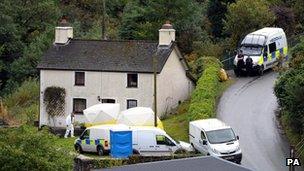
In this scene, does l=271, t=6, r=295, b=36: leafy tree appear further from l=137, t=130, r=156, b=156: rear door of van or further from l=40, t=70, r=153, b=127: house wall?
l=137, t=130, r=156, b=156: rear door of van

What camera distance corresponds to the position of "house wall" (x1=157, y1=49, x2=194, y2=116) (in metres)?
49.5

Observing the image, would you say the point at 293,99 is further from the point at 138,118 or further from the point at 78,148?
the point at 78,148

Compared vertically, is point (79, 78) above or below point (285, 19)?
below

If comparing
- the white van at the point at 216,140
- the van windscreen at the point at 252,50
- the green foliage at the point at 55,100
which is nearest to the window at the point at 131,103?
the green foliage at the point at 55,100

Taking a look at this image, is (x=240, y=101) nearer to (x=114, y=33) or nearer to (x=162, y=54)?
(x=162, y=54)

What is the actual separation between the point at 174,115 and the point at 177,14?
1582 centimetres

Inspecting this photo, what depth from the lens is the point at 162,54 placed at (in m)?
50.1

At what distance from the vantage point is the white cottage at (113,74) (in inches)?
1943

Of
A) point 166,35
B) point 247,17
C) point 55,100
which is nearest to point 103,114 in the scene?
point 55,100

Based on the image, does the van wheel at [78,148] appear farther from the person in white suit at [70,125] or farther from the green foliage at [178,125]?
the green foliage at [178,125]

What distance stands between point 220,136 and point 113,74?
14.0 metres

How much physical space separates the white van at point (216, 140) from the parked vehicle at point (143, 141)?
1.16m

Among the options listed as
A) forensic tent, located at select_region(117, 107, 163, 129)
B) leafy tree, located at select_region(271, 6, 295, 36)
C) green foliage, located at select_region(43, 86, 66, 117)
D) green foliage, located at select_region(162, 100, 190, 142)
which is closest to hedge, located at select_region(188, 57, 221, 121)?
green foliage, located at select_region(162, 100, 190, 142)

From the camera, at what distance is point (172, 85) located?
5122 cm
